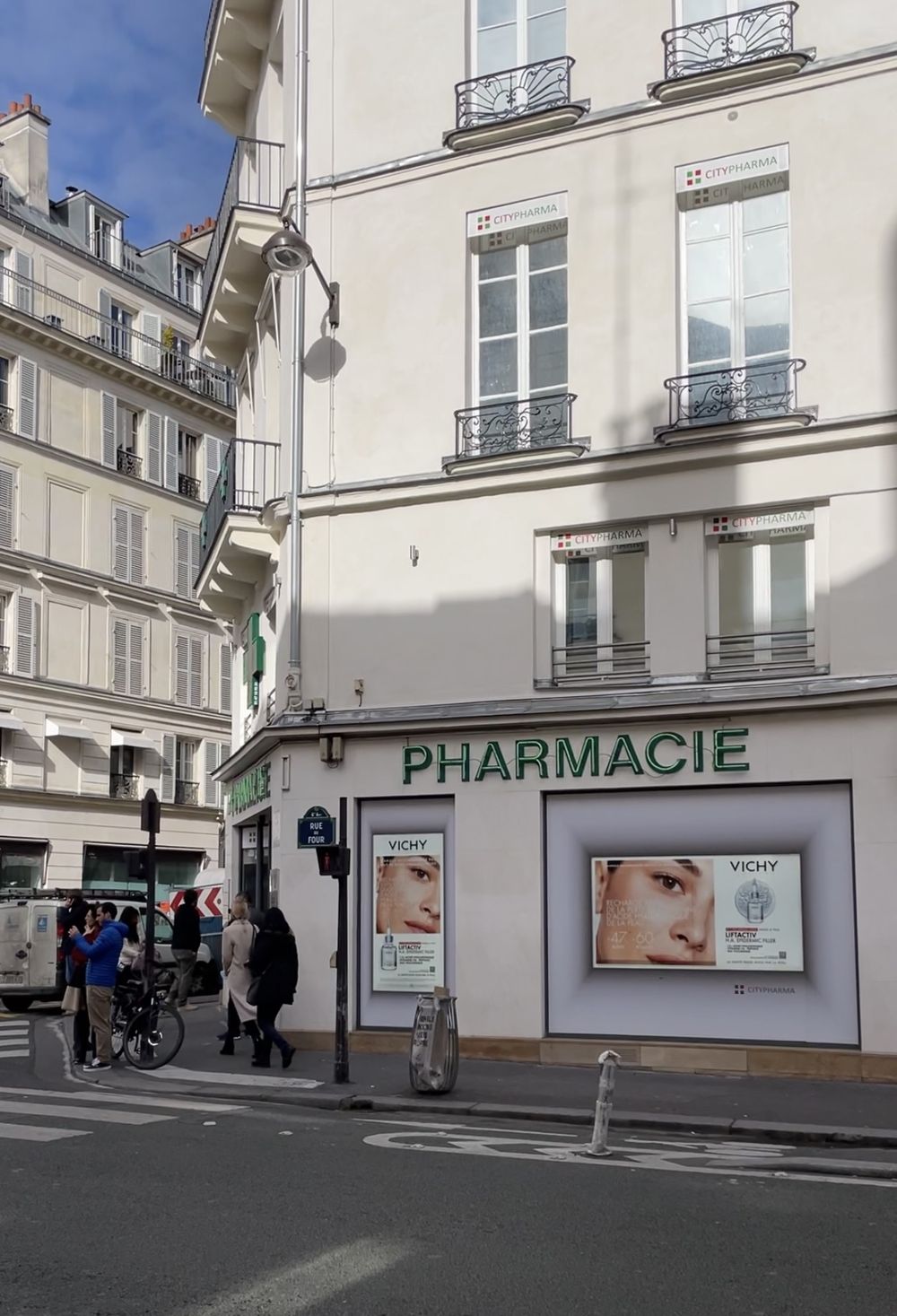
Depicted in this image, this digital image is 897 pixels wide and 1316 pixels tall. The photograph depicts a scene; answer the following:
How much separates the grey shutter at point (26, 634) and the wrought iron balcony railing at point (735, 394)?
83.8 feet

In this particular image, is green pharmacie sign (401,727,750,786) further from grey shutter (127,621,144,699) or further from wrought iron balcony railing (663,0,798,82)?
grey shutter (127,621,144,699)

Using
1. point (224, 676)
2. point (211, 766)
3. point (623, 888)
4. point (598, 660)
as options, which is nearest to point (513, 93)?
point (598, 660)

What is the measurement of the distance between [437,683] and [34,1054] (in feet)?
20.0

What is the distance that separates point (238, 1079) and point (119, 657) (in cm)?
2846

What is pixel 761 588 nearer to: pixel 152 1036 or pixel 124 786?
pixel 152 1036

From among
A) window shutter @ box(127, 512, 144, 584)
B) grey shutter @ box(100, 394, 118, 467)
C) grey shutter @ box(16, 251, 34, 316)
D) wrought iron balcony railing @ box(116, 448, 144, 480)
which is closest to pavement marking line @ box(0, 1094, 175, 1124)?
grey shutter @ box(16, 251, 34, 316)

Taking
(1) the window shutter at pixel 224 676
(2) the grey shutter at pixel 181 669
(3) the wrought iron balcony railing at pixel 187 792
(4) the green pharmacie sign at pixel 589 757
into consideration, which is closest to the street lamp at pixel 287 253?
(4) the green pharmacie sign at pixel 589 757

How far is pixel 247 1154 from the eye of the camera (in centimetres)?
944

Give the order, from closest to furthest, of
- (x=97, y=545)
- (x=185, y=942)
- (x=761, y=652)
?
(x=761, y=652) < (x=185, y=942) < (x=97, y=545)

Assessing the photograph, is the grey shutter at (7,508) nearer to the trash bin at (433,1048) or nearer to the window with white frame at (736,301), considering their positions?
the window with white frame at (736,301)

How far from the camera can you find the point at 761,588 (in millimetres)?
15656

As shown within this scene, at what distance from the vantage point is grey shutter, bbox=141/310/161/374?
44.2 metres

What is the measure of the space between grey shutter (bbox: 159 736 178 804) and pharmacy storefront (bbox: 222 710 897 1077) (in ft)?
84.2

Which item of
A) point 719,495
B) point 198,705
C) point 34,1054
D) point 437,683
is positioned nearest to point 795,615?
point 719,495
